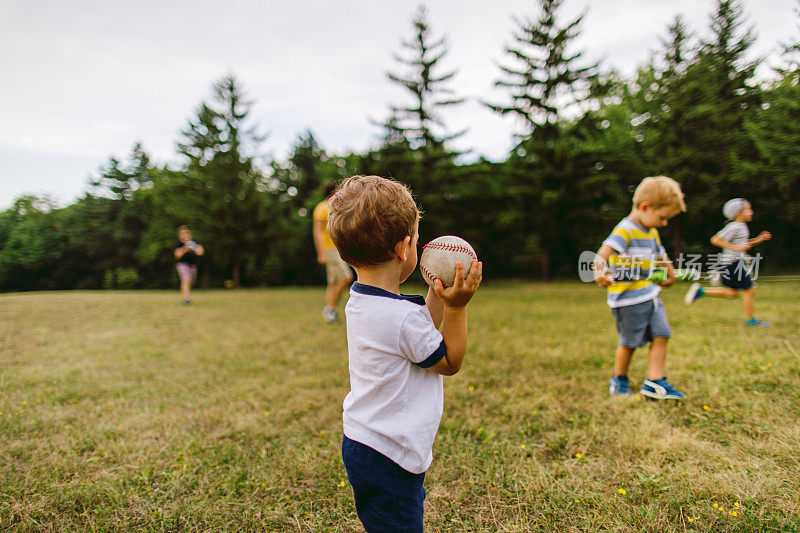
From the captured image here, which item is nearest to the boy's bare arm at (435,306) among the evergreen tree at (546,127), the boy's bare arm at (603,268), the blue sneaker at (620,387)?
the boy's bare arm at (603,268)

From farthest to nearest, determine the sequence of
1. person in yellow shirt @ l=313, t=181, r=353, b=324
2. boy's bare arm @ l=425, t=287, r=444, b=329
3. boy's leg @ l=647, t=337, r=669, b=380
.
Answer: person in yellow shirt @ l=313, t=181, r=353, b=324 → boy's leg @ l=647, t=337, r=669, b=380 → boy's bare arm @ l=425, t=287, r=444, b=329

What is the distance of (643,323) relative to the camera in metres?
3.43

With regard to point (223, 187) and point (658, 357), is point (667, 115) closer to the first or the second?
point (658, 357)

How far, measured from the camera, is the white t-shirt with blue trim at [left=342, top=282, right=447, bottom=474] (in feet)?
4.31

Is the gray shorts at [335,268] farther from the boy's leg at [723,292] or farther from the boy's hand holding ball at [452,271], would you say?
the boy's leg at [723,292]

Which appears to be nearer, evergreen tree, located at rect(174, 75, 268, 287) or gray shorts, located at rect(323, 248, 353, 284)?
gray shorts, located at rect(323, 248, 353, 284)

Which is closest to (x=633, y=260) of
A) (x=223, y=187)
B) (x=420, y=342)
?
(x=420, y=342)

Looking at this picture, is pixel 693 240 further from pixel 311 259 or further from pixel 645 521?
pixel 311 259

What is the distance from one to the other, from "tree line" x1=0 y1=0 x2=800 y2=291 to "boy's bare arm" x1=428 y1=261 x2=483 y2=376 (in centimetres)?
1178

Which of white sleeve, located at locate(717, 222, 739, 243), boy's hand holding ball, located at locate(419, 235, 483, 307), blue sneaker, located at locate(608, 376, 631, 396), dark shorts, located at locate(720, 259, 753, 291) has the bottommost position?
blue sneaker, located at locate(608, 376, 631, 396)

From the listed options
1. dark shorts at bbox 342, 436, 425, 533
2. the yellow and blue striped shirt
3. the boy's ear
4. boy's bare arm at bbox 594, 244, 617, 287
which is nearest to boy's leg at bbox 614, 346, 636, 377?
the yellow and blue striped shirt

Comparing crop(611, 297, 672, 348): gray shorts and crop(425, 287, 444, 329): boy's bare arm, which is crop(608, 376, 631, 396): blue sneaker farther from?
crop(425, 287, 444, 329): boy's bare arm

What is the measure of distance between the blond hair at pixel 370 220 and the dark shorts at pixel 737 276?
7.49m

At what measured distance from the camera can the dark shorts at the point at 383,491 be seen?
139 cm
